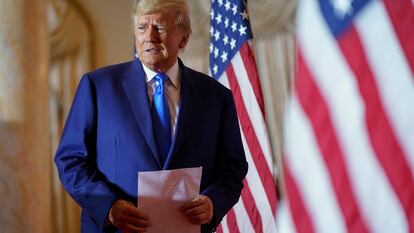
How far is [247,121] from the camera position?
3.51 m

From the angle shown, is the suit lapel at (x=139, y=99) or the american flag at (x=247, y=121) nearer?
the suit lapel at (x=139, y=99)

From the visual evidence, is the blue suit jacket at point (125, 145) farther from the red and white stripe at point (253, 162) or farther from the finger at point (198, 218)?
the red and white stripe at point (253, 162)

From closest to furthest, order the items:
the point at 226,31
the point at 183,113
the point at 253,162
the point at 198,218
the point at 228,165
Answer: the point at 198,218, the point at 183,113, the point at 228,165, the point at 253,162, the point at 226,31

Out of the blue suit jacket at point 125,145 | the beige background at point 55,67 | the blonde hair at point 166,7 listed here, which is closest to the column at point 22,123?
the beige background at point 55,67

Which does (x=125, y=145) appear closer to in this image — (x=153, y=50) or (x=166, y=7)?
(x=153, y=50)

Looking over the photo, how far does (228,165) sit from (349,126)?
44.4 inches

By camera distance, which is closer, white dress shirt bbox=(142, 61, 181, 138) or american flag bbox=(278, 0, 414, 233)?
american flag bbox=(278, 0, 414, 233)

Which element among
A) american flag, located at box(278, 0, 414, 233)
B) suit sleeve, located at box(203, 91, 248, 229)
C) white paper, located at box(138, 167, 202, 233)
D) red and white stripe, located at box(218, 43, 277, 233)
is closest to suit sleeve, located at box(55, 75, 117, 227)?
white paper, located at box(138, 167, 202, 233)

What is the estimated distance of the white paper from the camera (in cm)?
198

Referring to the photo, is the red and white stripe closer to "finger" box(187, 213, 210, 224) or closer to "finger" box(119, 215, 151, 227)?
"finger" box(187, 213, 210, 224)

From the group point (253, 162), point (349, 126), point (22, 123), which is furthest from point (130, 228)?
point (22, 123)

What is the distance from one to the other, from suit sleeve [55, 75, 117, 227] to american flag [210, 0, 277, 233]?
154cm

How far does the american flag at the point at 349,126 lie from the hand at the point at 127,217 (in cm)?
85

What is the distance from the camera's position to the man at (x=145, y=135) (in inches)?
78.9
